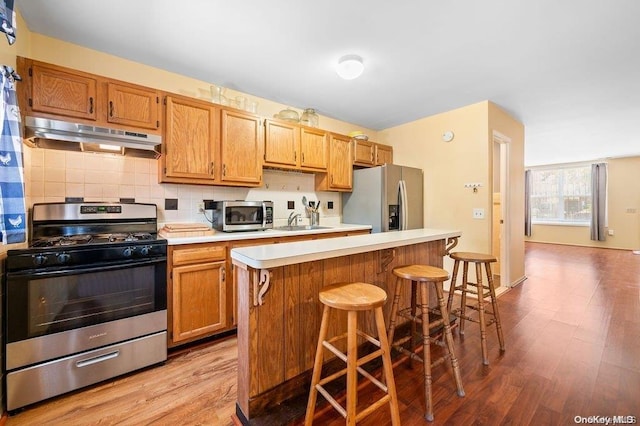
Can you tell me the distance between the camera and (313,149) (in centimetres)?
334

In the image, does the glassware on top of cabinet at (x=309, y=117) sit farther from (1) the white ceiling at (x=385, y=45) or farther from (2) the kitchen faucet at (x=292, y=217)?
(2) the kitchen faucet at (x=292, y=217)

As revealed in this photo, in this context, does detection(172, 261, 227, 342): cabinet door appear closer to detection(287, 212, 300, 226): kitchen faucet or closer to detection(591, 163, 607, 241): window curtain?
detection(287, 212, 300, 226): kitchen faucet

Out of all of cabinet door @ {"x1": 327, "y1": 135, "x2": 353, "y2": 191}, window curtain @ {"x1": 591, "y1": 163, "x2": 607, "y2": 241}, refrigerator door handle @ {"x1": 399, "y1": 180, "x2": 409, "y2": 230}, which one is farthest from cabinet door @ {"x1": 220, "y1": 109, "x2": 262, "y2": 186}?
window curtain @ {"x1": 591, "y1": 163, "x2": 607, "y2": 241}


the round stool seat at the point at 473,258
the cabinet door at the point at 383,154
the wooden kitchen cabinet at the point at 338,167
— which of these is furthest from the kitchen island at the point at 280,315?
the cabinet door at the point at 383,154

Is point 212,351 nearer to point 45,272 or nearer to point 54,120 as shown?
point 45,272

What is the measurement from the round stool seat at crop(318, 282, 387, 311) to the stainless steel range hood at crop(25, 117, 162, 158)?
1.88m

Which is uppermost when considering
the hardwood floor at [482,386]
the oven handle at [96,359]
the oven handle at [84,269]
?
the oven handle at [84,269]

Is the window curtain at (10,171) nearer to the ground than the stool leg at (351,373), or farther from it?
farther from it

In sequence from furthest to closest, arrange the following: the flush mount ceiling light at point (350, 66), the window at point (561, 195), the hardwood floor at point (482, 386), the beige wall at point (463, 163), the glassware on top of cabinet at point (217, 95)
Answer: the window at point (561, 195) → the beige wall at point (463, 163) → the glassware on top of cabinet at point (217, 95) → the flush mount ceiling light at point (350, 66) → the hardwood floor at point (482, 386)

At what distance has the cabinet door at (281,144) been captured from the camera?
2947mm

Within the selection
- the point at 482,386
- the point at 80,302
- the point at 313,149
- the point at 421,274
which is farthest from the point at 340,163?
the point at 80,302

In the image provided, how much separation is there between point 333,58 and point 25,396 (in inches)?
125

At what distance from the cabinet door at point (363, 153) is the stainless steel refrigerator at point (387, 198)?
0.19m

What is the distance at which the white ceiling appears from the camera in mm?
1768
